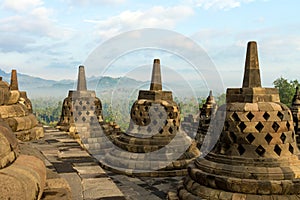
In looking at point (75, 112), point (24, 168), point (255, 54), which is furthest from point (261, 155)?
point (75, 112)

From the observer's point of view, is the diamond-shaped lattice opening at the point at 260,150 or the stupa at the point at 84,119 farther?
the stupa at the point at 84,119

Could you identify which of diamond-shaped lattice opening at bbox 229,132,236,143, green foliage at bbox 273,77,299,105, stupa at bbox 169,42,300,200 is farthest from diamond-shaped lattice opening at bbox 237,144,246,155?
green foliage at bbox 273,77,299,105

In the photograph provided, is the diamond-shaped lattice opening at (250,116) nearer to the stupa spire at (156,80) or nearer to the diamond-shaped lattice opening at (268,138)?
the diamond-shaped lattice opening at (268,138)

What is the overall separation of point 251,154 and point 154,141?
3.59 metres

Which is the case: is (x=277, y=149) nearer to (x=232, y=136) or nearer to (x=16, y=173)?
(x=232, y=136)

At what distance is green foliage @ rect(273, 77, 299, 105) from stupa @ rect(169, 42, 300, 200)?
4191cm

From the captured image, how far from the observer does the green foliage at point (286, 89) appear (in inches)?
1808

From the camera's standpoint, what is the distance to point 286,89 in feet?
156

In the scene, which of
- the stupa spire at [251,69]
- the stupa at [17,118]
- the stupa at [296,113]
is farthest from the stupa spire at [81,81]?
the stupa at [296,113]

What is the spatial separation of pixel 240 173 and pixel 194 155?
140 inches

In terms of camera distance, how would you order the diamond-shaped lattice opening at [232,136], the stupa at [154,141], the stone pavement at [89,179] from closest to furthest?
the stone pavement at [89,179] < the diamond-shaped lattice opening at [232,136] < the stupa at [154,141]

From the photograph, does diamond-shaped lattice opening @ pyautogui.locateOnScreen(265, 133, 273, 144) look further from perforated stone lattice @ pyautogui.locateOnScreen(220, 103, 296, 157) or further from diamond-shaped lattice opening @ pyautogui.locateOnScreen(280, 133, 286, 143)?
diamond-shaped lattice opening @ pyautogui.locateOnScreen(280, 133, 286, 143)

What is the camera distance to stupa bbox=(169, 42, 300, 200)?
605 centimetres

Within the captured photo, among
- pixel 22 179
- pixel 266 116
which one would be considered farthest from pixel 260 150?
pixel 22 179
